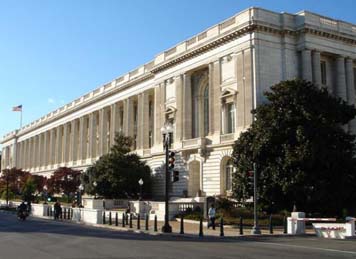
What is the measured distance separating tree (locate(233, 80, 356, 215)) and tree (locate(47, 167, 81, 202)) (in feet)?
146

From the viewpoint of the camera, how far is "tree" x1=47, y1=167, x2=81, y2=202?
77625 millimetres

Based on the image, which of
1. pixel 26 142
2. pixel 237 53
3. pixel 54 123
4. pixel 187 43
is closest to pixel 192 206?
pixel 237 53

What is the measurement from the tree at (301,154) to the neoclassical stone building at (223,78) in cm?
851

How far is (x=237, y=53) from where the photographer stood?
161ft

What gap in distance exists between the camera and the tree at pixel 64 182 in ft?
255

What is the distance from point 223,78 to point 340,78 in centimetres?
1186

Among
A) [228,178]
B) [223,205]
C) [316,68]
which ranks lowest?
[223,205]

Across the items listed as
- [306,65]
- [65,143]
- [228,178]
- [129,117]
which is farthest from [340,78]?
[65,143]

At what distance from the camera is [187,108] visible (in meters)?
57.1

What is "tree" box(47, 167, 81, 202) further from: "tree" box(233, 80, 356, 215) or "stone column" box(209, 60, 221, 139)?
"tree" box(233, 80, 356, 215)

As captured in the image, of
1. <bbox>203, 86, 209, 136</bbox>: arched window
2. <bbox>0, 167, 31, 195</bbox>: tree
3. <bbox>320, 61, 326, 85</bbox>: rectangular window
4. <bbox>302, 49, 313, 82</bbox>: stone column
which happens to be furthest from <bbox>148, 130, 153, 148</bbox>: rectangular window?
<bbox>0, 167, 31, 195</bbox>: tree

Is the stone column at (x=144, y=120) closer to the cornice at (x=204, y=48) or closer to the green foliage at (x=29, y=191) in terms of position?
the cornice at (x=204, y=48)

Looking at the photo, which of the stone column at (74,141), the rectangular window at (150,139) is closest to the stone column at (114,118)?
the rectangular window at (150,139)

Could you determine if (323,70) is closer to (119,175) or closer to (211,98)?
(211,98)
